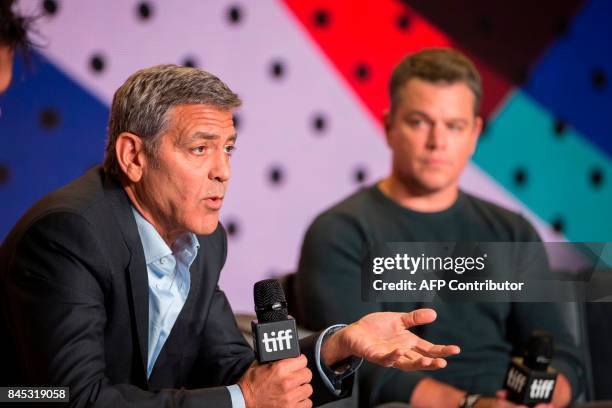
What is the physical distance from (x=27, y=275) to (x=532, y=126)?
2129mm

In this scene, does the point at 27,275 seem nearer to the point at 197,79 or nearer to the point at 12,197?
the point at 197,79

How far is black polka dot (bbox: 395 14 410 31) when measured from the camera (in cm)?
→ 312

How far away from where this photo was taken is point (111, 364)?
166 cm

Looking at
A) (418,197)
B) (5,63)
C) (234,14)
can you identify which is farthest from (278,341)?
(234,14)

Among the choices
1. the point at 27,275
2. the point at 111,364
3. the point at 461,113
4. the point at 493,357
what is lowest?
the point at 493,357

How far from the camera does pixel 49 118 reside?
262 cm

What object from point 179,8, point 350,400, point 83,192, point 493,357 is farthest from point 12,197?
point 493,357

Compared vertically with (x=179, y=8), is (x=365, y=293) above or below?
below

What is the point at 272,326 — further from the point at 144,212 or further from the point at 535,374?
the point at 535,374

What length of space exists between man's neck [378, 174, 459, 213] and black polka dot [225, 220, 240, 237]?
2.02 feet

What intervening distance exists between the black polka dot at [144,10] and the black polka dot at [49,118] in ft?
1.23

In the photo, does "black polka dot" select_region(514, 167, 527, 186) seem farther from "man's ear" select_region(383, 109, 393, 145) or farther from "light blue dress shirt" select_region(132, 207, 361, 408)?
"light blue dress shirt" select_region(132, 207, 361, 408)

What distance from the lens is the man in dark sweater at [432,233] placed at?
2258 mm

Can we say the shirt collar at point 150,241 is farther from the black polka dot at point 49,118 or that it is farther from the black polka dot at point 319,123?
the black polka dot at point 319,123
